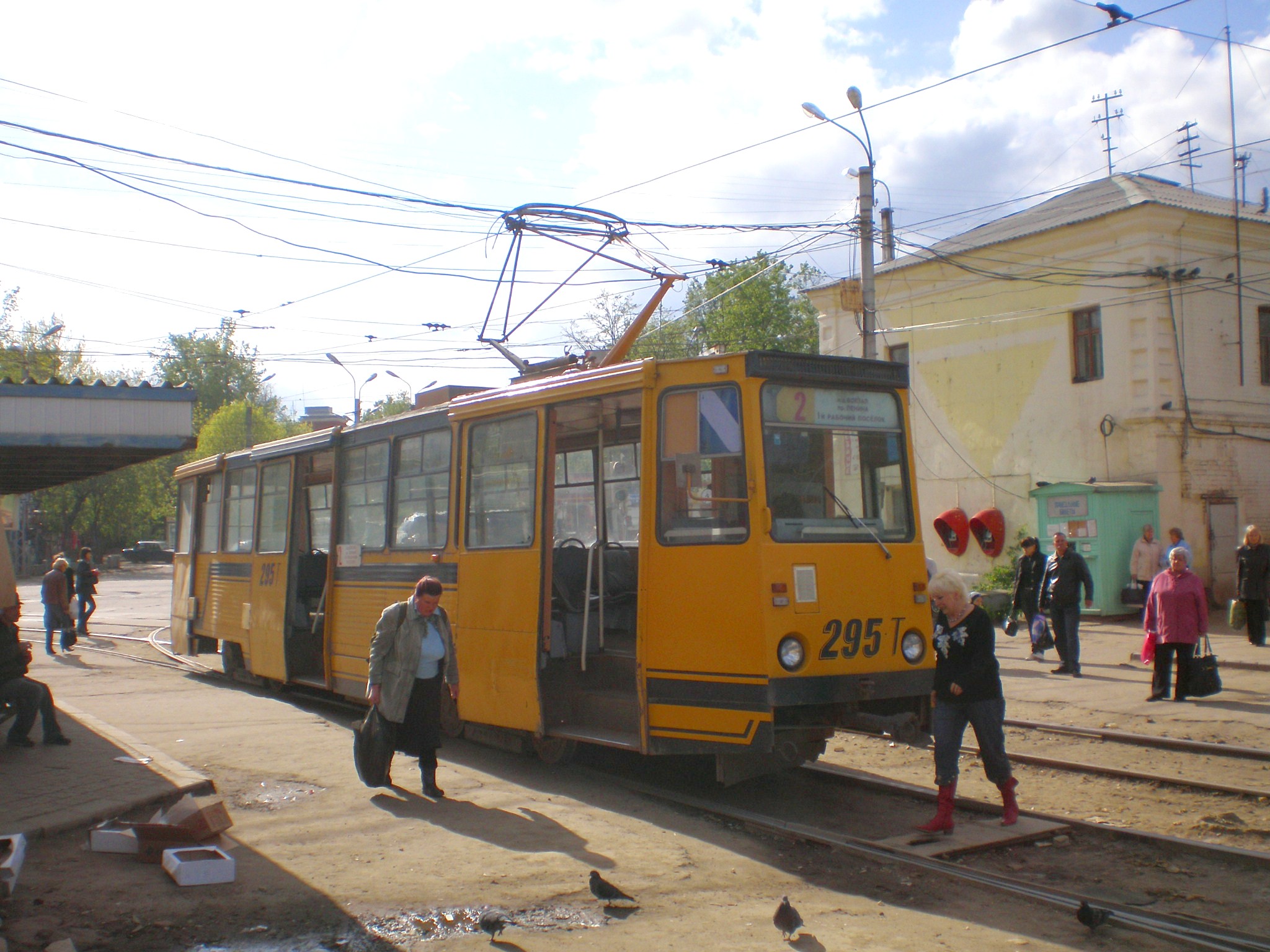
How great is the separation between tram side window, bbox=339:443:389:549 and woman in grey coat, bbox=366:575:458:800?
264 centimetres

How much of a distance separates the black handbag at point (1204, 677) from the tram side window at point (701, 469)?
646 cm

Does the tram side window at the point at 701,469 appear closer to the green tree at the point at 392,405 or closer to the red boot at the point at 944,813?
the red boot at the point at 944,813

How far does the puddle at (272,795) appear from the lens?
24.6 feet

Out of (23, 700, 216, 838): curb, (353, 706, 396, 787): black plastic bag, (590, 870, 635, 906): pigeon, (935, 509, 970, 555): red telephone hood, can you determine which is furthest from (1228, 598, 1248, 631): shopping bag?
(23, 700, 216, 838): curb

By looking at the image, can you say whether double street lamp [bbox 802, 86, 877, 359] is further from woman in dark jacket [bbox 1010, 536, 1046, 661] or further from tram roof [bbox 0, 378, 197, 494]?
tram roof [bbox 0, 378, 197, 494]

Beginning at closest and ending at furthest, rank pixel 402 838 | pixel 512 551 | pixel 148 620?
1. pixel 402 838
2. pixel 512 551
3. pixel 148 620

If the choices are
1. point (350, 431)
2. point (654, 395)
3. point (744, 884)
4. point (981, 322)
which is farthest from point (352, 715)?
point (981, 322)

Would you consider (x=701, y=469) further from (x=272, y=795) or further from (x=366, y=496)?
(x=366, y=496)

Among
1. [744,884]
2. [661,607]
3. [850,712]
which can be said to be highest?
[661,607]

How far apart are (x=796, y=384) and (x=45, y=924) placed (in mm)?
5031

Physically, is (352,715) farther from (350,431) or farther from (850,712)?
(850,712)

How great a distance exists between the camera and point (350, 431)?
11.4 metres

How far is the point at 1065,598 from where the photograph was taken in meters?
13.5

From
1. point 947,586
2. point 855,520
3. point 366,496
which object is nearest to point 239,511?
point 366,496
